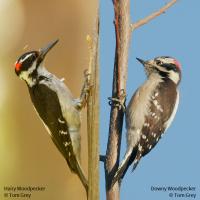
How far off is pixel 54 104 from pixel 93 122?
192mm

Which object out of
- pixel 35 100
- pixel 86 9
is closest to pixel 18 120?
pixel 35 100

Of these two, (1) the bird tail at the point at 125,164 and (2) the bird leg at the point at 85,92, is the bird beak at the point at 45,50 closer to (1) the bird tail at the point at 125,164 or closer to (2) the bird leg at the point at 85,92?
(2) the bird leg at the point at 85,92

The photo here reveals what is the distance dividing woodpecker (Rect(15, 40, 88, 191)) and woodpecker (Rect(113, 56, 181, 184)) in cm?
21

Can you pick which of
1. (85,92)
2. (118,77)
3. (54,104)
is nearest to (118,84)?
(118,77)

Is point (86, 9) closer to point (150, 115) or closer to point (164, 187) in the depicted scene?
point (150, 115)

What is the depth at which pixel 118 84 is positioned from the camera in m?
2.41

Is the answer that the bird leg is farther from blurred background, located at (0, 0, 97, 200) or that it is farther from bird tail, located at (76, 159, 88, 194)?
bird tail, located at (76, 159, 88, 194)

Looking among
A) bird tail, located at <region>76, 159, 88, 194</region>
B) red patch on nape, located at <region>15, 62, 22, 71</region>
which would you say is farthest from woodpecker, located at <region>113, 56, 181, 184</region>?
red patch on nape, located at <region>15, 62, 22, 71</region>

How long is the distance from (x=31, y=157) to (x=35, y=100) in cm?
23

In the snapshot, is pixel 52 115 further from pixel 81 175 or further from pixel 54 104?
pixel 81 175

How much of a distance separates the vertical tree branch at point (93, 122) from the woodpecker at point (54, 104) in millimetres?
54

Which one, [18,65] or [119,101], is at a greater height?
[18,65]

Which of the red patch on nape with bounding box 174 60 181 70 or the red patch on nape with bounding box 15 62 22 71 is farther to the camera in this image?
the red patch on nape with bounding box 15 62 22 71

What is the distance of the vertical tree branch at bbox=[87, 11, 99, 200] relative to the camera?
242 cm
